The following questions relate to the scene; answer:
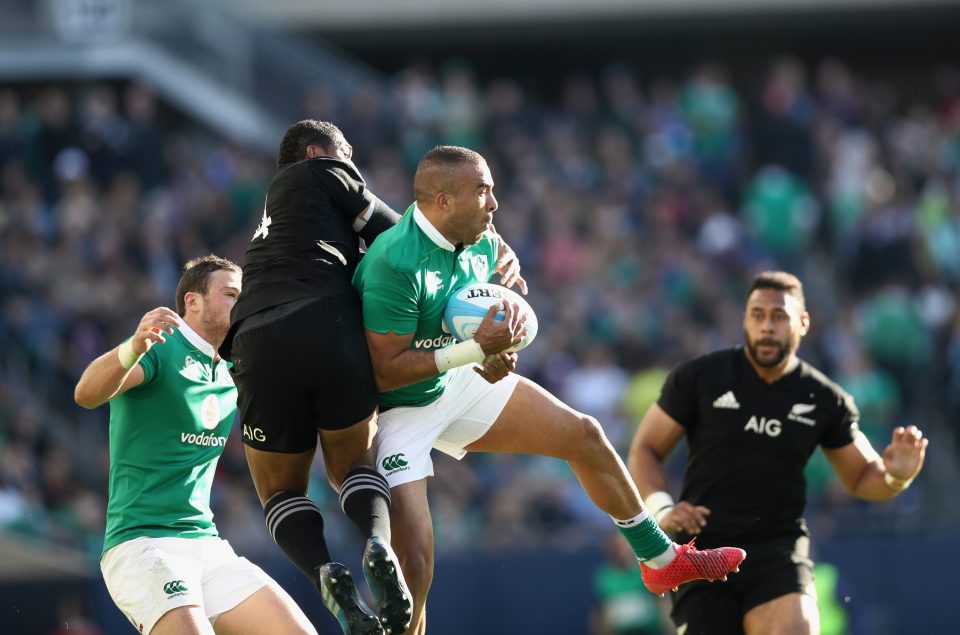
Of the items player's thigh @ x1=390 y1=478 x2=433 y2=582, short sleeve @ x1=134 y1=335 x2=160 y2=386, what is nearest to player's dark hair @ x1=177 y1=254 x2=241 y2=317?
short sleeve @ x1=134 y1=335 x2=160 y2=386

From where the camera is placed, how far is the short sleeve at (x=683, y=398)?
7996 millimetres

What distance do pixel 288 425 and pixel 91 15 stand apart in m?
13.3

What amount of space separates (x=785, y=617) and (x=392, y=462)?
218cm

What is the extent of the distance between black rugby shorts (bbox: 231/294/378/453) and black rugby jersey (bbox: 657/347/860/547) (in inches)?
85.0

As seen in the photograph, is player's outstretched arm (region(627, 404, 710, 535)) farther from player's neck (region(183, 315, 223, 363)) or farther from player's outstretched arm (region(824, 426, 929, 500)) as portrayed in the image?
player's neck (region(183, 315, 223, 363))

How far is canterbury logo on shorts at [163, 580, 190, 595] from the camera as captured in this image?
674 cm

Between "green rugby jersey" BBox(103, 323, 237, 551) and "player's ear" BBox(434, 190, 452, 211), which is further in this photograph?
"green rugby jersey" BBox(103, 323, 237, 551)

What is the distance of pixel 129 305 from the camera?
14844 mm

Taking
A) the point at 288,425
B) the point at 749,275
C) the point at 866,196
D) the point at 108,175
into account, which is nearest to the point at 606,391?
the point at 749,275

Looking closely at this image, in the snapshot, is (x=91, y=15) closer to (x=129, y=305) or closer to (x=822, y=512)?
(x=129, y=305)

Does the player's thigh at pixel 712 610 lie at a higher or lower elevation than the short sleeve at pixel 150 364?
lower

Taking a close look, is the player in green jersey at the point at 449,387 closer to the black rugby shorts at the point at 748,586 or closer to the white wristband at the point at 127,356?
the black rugby shorts at the point at 748,586

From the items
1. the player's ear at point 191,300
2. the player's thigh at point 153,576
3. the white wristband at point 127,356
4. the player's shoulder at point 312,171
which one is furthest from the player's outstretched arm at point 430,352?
the player's thigh at point 153,576

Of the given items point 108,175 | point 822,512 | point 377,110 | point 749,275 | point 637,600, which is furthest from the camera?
point 377,110
